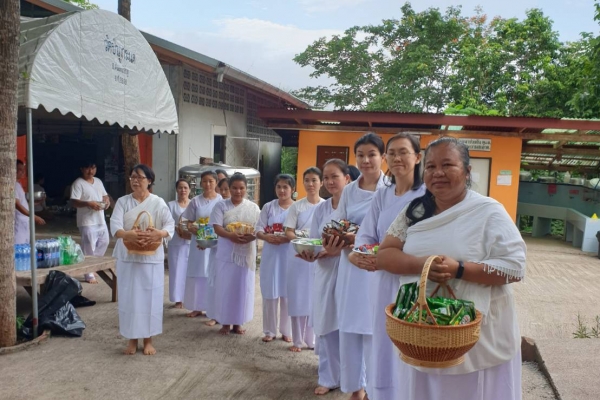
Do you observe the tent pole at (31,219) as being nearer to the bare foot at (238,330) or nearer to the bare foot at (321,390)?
the bare foot at (238,330)

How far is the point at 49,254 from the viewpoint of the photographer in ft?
19.3

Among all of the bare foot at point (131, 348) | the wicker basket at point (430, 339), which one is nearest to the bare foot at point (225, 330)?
the bare foot at point (131, 348)

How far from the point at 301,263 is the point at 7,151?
9.20 ft

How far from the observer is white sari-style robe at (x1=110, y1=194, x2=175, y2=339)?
464 cm

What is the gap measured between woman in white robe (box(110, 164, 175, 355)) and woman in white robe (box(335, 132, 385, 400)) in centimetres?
180

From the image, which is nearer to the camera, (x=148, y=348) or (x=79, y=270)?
(x=148, y=348)

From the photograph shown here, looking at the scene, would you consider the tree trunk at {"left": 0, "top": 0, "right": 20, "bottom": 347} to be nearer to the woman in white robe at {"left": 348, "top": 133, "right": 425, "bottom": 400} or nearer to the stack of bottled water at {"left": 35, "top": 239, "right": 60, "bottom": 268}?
the stack of bottled water at {"left": 35, "top": 239, "right": 60, "bottom": 268}

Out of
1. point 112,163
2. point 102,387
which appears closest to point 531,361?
point 102,387

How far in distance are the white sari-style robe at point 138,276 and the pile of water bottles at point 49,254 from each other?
1.55 meters

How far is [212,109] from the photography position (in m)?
11.2

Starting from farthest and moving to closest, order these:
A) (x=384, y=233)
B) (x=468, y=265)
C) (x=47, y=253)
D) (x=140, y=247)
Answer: (x=47, y=253)
(x=140, y=247)
(x=384, y=233)
(x=468, y=265)

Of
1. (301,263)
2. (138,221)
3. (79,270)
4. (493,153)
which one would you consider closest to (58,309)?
(79,270)

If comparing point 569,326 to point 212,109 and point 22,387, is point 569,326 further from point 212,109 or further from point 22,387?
point 212,109

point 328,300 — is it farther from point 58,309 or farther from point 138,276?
point 58,309
